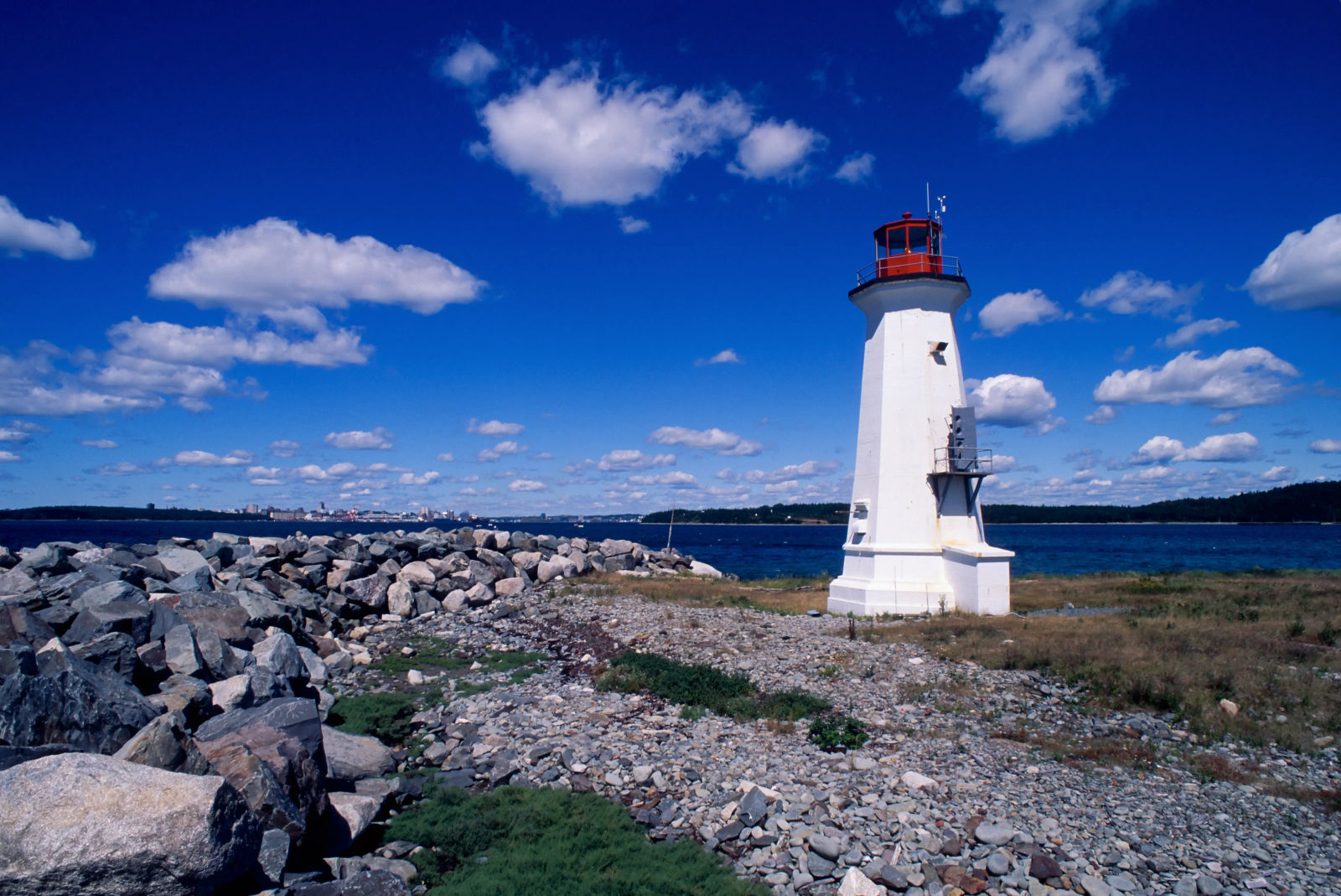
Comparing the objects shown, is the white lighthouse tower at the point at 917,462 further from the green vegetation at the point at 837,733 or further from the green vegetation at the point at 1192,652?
the green vegetation at the point at 837,733

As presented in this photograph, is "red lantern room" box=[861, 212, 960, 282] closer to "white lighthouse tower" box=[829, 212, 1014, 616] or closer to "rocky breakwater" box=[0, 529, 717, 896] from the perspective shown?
"white lighthouse tower" box=[829, 212, 1014, 616]

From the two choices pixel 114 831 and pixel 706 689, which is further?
pixel 706 689

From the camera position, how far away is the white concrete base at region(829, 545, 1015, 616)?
19609 millimetres

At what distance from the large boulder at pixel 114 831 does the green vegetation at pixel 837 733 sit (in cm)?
698

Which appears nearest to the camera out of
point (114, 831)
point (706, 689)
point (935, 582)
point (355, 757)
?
point (114, 831)

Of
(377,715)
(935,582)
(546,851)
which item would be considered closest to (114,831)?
(546,851)

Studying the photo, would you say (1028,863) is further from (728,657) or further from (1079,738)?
(728,657)

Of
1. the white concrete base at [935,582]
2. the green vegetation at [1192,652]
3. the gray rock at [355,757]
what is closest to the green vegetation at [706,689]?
the gray rock at [355,757]

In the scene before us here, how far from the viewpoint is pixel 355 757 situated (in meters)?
9.66

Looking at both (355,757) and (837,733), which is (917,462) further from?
(355,757)

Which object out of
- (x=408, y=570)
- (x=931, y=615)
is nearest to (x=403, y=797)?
(x=931, y=615)

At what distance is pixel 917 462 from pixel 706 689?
10.8 meters

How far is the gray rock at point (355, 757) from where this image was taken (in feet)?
30.6

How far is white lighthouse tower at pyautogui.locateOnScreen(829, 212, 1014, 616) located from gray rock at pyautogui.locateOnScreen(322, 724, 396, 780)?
14.1 metres
